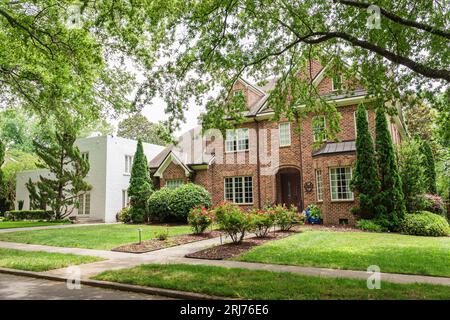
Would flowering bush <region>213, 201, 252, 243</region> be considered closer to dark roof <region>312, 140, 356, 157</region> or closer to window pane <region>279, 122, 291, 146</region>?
dark roof <region>312, 140, 356, 157</region>

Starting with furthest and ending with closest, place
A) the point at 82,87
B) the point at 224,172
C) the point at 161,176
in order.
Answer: the point at 161,176 → the point at 224,172 → the point at 82,87

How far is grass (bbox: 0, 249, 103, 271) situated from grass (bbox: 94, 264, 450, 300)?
2.07 metres

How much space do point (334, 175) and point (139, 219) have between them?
534 inches

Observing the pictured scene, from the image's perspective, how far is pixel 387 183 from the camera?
16.6 m

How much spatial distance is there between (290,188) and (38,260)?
16.0 m

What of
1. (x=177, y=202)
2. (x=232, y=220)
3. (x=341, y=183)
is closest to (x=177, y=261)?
(x=232, y=220)

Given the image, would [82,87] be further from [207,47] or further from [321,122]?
[321,122]

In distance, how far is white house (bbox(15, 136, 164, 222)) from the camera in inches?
1052

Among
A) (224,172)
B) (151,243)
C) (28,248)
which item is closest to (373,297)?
(151,243)

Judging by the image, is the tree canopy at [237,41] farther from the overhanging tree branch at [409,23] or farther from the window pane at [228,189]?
the window pane at [228,189]

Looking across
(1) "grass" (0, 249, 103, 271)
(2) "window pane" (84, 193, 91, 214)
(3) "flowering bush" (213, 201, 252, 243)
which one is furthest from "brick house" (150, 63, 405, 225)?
(1) "grass" (0, 249, 103, 271)

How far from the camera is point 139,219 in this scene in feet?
76.7

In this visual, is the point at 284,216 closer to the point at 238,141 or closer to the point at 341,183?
the point at 341,183

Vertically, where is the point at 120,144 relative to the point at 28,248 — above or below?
above
